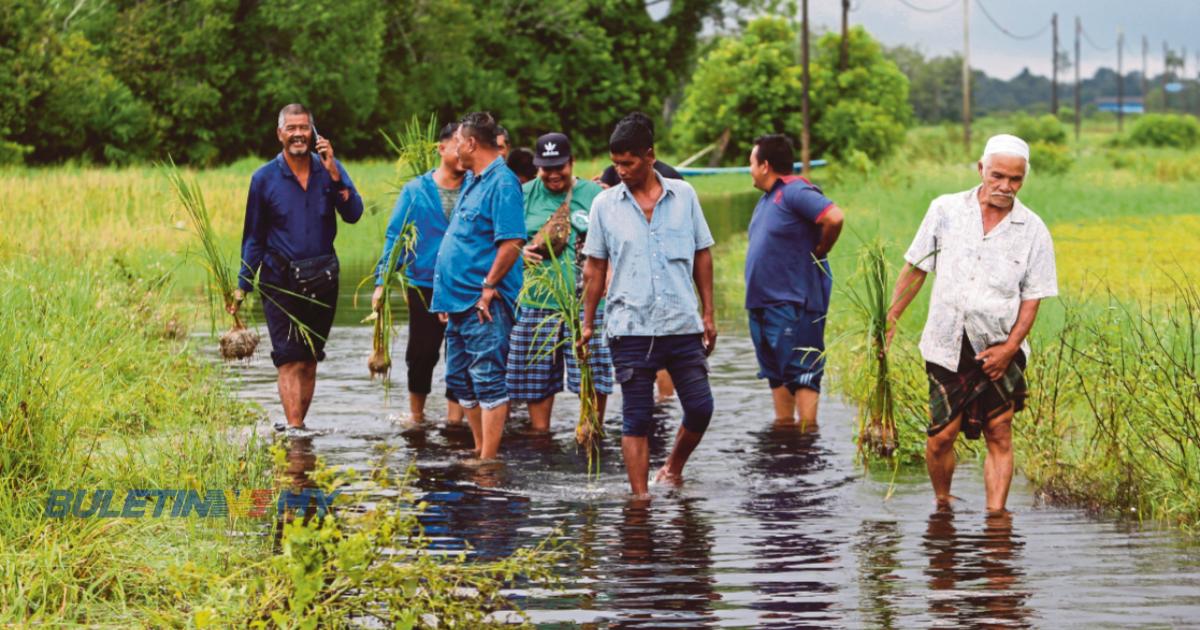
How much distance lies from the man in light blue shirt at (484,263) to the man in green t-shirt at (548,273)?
1.17 ft

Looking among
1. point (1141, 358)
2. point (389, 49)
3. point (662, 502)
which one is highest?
point (389, 49)

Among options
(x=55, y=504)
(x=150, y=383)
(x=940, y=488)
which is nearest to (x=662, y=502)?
(x=940, y=488)

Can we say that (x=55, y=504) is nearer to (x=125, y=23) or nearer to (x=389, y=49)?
(x=125, y=23)

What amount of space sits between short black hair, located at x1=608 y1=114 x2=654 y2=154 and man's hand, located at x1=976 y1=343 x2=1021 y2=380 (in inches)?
74.6

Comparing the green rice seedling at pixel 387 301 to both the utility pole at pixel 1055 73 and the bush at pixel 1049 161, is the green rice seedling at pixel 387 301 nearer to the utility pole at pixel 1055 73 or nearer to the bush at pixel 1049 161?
the bush at pixel 1049 161

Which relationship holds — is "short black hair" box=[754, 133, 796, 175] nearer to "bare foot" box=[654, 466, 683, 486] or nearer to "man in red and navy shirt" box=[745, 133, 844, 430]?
"man in red and navy shirt" box=[745, 133, 844, 430]

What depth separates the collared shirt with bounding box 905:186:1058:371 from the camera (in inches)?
314

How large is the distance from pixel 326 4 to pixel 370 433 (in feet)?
138

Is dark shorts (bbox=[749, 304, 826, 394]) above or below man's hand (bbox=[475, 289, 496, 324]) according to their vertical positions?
below

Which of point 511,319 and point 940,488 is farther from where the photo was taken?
point 511,319

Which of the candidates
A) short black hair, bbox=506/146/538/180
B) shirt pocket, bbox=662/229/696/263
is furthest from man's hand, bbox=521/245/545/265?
shirt pocket, bbox=662/229/696/263

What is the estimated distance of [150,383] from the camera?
1137 cm

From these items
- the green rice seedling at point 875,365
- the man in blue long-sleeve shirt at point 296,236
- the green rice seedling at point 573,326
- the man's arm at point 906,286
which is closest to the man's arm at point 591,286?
the green rice seedling at point 573,326

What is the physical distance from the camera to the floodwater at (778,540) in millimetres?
6656
